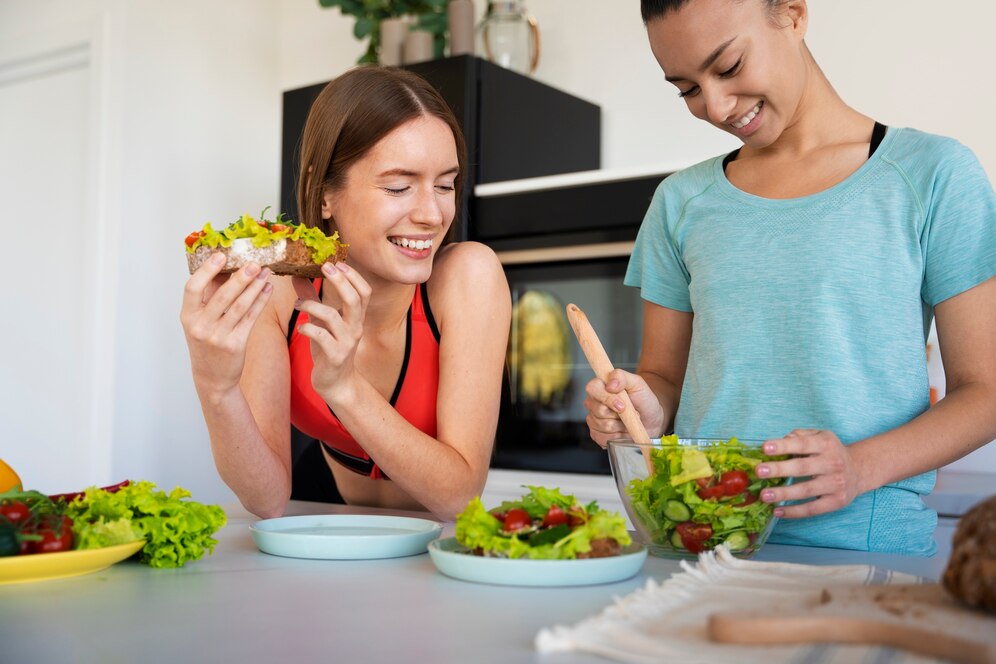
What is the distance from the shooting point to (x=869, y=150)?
4.53 feet

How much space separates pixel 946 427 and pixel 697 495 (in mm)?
417

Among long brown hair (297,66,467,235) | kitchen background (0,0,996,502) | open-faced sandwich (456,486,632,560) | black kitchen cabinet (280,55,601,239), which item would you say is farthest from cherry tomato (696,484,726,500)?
black kitchen cabinet (280,55,601,239)

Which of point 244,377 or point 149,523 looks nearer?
point 149,523

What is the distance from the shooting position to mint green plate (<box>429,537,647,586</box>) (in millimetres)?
852

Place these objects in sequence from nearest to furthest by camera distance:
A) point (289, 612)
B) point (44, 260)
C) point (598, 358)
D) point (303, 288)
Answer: point (289, 612) < point (598, 358) < point (303, 288) < point (44, 260)

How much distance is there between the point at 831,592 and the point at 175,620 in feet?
1.67

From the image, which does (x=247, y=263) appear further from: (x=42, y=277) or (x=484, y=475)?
(x=42, y=277)

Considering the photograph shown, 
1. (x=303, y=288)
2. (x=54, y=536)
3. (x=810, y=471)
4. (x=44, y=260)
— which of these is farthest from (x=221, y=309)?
(x=44, y=260)

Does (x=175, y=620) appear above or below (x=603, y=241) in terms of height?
below

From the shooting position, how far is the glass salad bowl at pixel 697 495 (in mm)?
958

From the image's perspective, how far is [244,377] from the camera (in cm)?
163

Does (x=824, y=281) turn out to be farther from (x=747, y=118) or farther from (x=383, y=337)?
(x=383, y=337)

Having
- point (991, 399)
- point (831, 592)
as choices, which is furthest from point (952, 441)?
point (831, 592)

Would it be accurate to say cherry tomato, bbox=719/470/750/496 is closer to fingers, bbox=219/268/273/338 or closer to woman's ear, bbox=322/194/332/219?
fingers, bbox=219/268/273/338
